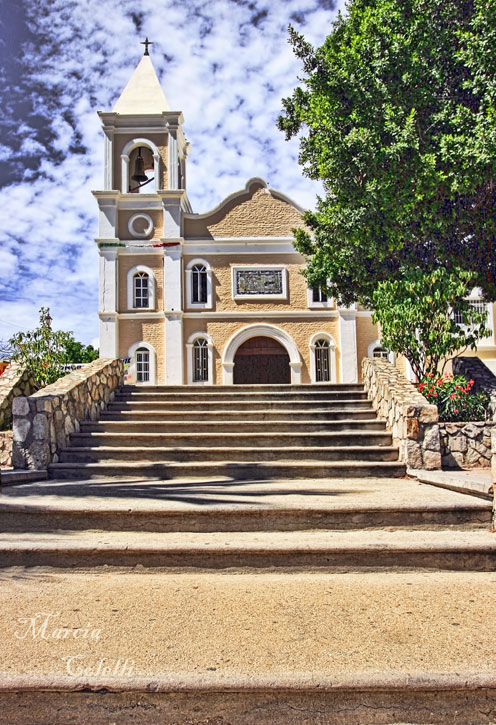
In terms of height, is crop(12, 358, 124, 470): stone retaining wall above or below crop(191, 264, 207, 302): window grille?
below

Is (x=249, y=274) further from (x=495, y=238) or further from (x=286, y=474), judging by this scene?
(x=286, y=474)

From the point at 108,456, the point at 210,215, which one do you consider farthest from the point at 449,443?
the point at 210,215

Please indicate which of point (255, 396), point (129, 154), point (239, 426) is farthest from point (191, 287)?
point (239, 426)

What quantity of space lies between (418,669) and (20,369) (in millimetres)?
7642

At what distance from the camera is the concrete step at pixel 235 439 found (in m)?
7.84

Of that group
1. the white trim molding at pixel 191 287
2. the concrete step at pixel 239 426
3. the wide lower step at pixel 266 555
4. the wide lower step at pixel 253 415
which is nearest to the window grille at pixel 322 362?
the white trim molding at pixel 191 287

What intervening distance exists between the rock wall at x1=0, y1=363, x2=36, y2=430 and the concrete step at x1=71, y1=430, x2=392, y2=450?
3.32ft

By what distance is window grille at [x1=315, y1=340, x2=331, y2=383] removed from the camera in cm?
2047

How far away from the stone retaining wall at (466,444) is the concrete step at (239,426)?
44.7 inches

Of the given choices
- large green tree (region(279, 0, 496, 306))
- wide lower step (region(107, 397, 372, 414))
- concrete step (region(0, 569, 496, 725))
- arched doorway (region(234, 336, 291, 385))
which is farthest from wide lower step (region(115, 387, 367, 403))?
arched doorway (region(234, 336, 291, 385))

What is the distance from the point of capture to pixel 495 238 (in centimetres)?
1223

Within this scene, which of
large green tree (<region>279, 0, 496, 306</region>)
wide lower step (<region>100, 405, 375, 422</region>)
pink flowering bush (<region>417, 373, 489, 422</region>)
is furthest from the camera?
large green tree (<region>279, 0, 496, 306</region>)

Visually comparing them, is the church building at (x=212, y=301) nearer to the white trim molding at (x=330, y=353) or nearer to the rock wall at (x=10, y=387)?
the white trim molding at (x=330, y=353)

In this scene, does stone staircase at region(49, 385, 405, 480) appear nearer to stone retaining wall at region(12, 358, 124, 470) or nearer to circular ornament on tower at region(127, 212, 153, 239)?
stone retaining wall at region(12, 358, 124, 470)
